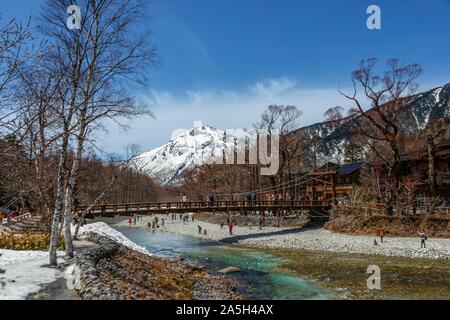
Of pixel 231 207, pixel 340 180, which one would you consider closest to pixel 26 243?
pixel 231 207

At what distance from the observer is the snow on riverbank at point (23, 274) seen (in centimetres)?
859

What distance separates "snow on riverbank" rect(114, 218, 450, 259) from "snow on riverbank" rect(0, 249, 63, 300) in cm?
1977

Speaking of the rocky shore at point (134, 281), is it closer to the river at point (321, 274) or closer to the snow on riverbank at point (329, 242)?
the river at point (321, 274)

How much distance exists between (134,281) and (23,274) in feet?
10.1

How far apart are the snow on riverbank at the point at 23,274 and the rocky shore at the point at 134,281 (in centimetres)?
93

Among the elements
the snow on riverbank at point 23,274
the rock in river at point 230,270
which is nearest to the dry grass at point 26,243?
the snow on riverbank at point 23,274

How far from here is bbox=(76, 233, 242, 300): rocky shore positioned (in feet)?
28.8

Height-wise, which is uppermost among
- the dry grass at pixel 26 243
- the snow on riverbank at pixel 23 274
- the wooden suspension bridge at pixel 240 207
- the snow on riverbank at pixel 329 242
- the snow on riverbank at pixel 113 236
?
the wooden suspension bridge at pixel 240 207

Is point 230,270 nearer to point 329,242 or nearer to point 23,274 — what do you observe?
point 23,274

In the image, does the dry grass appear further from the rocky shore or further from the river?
the river

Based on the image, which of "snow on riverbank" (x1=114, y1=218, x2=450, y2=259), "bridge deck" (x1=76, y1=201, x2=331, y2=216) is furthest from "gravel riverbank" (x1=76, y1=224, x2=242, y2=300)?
"bridge deck" (x1=76, y1=201, x2=331, y2=216)
